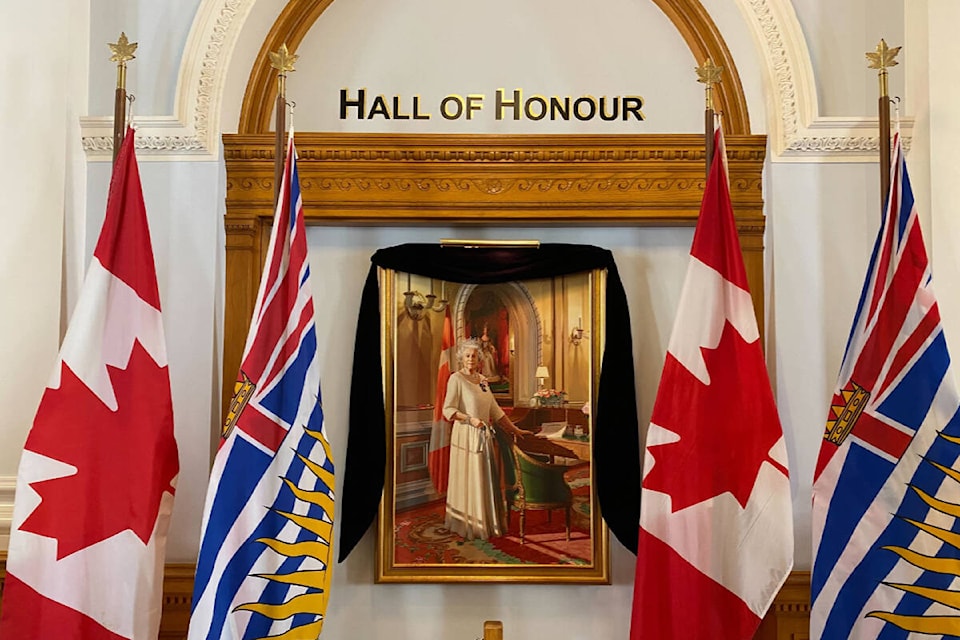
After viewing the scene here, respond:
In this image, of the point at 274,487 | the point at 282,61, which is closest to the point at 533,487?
the point at 274,487

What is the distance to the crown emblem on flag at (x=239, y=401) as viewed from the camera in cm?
361

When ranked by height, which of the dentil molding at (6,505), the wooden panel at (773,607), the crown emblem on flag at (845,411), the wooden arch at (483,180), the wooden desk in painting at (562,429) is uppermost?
the wooden arch at (483,180)

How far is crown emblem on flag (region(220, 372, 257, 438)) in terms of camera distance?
3.61m

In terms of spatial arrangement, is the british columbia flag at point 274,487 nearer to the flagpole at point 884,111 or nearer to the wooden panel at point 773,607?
the wooden panel at point 773,607

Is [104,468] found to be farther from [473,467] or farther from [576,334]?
[576,334]

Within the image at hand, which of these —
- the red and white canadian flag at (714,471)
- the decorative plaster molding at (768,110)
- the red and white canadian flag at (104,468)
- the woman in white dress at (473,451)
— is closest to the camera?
the red and white canadian flag at (104,468)

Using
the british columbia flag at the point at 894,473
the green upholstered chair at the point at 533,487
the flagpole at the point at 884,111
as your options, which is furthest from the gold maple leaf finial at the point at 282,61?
the british columbia flag at the point at 894,473

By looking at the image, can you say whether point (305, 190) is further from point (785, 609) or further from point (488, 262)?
point (785, 609)

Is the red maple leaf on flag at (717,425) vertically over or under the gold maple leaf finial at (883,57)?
under

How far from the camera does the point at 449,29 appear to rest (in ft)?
14.9

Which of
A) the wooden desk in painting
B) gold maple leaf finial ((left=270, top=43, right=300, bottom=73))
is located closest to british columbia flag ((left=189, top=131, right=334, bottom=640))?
gold maple leaf finial ((left=270, top=43, right=300, bottom=73))

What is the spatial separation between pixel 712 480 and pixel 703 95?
1856mm

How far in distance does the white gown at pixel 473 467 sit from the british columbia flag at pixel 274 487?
773 millimetres

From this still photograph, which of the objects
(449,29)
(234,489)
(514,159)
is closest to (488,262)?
(514,159)
